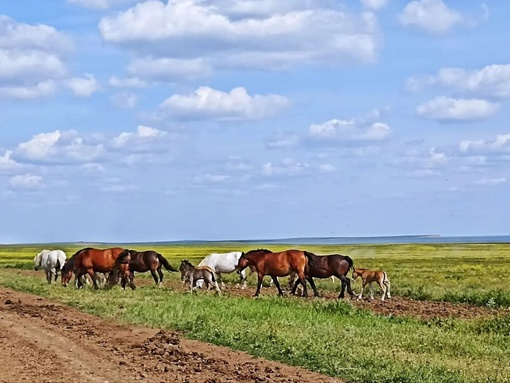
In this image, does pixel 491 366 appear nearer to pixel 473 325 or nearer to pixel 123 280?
pixel 473 325

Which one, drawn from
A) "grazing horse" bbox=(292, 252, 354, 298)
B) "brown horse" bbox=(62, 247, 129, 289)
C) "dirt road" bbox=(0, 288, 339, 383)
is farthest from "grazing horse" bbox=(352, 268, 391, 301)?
"dirt road" bbox=(0, 288, 339, 383)

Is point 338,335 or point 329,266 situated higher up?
point 329,266

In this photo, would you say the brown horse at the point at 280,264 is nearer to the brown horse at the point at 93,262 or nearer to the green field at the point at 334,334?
the green field at the point at 334,334

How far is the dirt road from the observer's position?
1189cm

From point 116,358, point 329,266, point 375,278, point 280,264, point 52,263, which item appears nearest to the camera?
point 116,358

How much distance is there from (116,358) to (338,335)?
14.8 feet

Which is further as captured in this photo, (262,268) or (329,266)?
(329,266)

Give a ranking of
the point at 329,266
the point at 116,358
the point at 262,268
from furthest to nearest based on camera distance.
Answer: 1. the point at 329,266
2. the point at 262,268
3. the point at 116,358

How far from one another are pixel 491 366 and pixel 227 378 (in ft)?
14.4

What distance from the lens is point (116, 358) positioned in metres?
13.5

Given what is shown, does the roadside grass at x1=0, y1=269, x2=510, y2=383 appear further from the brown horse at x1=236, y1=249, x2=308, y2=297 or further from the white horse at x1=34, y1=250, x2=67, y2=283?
the white horse at x1=34, y1=250, x2=67, y2=283

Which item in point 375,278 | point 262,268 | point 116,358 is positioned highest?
point 262,268

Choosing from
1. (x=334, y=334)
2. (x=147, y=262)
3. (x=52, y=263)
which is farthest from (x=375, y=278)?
(x=52, y=263)

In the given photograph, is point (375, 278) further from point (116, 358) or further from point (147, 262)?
point (116, 358)
